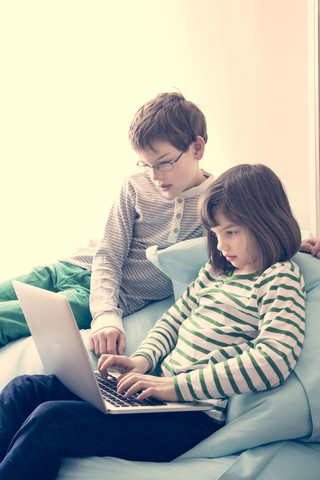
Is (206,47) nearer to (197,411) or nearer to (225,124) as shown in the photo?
(225,124)

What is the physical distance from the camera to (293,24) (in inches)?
68.2

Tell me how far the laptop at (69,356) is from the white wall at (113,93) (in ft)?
3.49

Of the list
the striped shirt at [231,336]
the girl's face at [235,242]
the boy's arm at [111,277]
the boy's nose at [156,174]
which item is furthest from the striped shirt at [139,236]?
the girl's face at [235,242]

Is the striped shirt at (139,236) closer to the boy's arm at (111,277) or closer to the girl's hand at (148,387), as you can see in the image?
the boy's arm at (111,277)

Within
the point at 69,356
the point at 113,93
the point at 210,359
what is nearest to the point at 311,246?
the point at 210,359

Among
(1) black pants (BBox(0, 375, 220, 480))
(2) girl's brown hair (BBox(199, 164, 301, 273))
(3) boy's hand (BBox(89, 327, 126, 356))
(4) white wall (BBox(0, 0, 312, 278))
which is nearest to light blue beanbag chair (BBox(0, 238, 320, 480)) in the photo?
(1) black pants (BBox(0, 375, 220, 480))

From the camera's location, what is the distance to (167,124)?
4.42 feet

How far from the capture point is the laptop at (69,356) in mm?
893

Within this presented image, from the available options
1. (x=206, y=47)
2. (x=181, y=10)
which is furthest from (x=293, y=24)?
(x=181, y=10)

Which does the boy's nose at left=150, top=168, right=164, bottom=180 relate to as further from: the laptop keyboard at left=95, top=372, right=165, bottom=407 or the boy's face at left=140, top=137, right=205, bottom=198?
the laptop keyboard at left=95, top=372, right=165, bottom=407

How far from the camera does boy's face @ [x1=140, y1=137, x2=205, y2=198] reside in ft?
4.42

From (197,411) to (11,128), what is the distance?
1.70 meters

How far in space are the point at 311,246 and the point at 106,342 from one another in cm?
56

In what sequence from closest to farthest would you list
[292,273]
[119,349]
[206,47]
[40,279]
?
[292,273] → [119,349] → [40,279] → [206,47]
